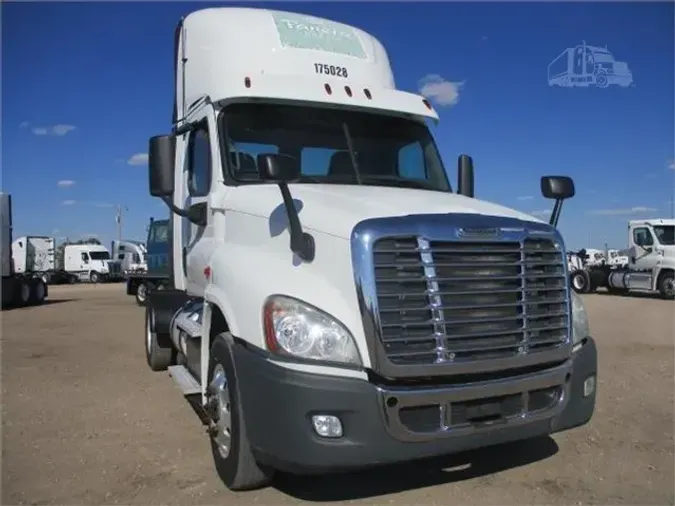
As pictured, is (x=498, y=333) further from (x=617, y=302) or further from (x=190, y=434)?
(x=617, y=302)

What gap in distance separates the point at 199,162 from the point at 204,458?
2.52m

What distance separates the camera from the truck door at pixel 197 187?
5180mm

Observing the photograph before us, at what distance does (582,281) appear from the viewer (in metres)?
25.8

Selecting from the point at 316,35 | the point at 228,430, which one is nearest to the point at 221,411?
the point at 228,430

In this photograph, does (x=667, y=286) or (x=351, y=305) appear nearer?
(x=351, y=305)

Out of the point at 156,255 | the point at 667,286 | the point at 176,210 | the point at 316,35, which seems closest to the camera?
the point at 176,210

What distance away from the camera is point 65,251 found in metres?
46.2

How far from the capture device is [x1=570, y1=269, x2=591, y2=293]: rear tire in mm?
25541

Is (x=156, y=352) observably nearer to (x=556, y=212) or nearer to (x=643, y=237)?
(x=556, y=212)

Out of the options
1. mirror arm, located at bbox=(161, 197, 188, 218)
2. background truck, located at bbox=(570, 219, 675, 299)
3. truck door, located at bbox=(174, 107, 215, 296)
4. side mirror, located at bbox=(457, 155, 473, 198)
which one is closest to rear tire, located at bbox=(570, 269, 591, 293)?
background truck, located at bbox=(570, 219, 675, 299)

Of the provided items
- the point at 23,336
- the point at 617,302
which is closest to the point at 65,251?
the point at 23,336

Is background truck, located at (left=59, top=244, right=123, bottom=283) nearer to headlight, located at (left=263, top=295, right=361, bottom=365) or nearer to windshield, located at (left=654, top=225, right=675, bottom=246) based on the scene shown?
windshield, located at (left=654, top=225, right=675, bottom=246)

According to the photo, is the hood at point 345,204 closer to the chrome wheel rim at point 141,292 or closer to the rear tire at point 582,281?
the chrome wheel rim at point 141,292

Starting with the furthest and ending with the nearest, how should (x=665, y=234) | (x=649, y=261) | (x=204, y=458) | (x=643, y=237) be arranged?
(x=643, y=237), (x=649, y=261), (x=665, y=234), (x=204, y=458)
